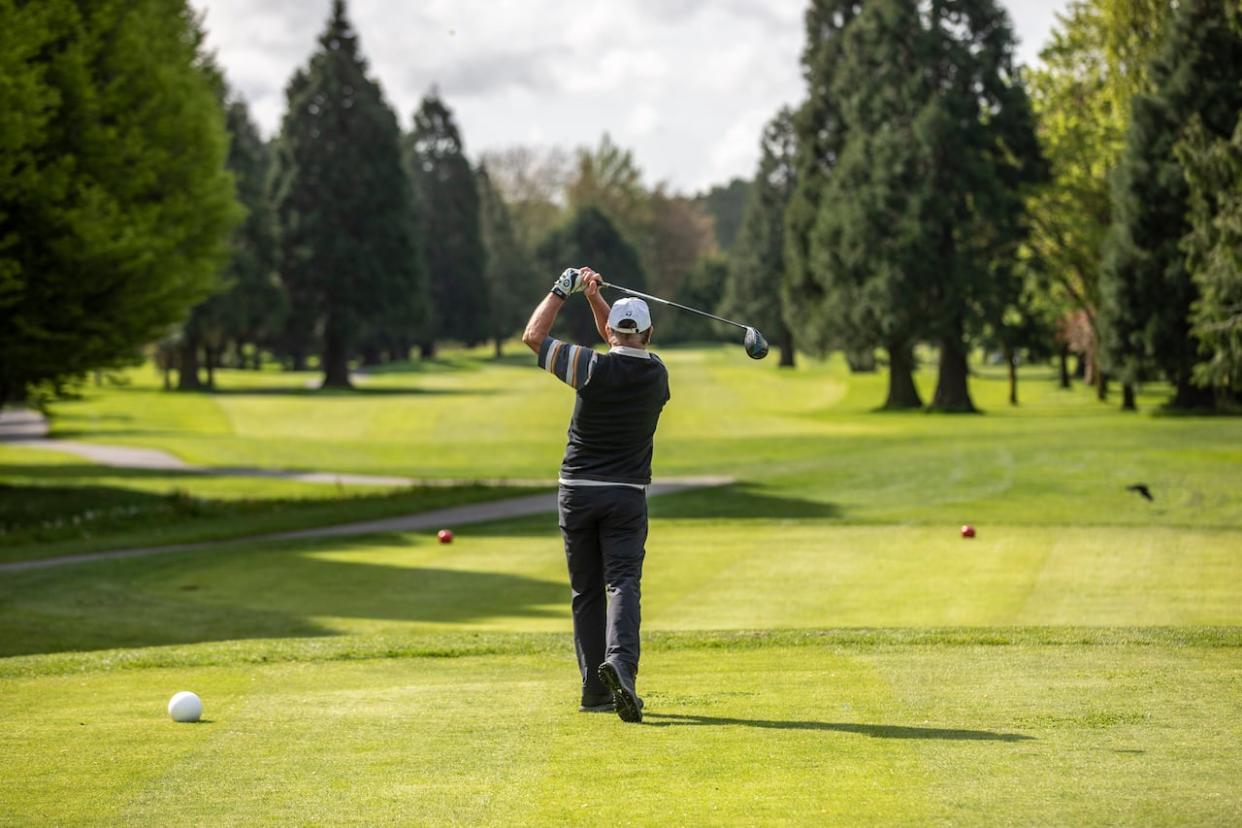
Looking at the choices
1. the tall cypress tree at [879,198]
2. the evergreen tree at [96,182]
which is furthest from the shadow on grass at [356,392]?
the evergreen tree at [96,182]

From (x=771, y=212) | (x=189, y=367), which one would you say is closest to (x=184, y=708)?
(x=189, y=367)

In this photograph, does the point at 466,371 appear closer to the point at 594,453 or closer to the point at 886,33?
the point at 886,33

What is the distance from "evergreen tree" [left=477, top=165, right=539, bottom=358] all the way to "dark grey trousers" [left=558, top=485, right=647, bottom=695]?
107 metres

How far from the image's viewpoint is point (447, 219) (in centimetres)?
10525

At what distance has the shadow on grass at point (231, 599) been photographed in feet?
A: 51.3

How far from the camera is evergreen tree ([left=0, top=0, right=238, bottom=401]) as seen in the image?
27.0 metres

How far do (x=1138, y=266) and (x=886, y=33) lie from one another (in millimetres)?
12777

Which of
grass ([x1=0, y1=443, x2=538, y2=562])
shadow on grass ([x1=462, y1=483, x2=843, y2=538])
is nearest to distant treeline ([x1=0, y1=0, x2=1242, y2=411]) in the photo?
grass ([x1=0, y1=443, x2=538, y2=562])

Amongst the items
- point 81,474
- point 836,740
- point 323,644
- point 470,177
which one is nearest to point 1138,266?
point 81,474

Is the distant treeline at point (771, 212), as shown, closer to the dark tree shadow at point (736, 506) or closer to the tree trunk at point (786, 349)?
the tree trunk at point (786, 349)

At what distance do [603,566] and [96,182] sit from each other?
72.6ft

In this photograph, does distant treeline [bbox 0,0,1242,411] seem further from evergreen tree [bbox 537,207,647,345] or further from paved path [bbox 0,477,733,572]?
paved path [bbox 0,477,733,572]

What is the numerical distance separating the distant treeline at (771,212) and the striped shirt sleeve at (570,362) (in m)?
20.1

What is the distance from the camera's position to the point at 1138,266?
5181 cm
